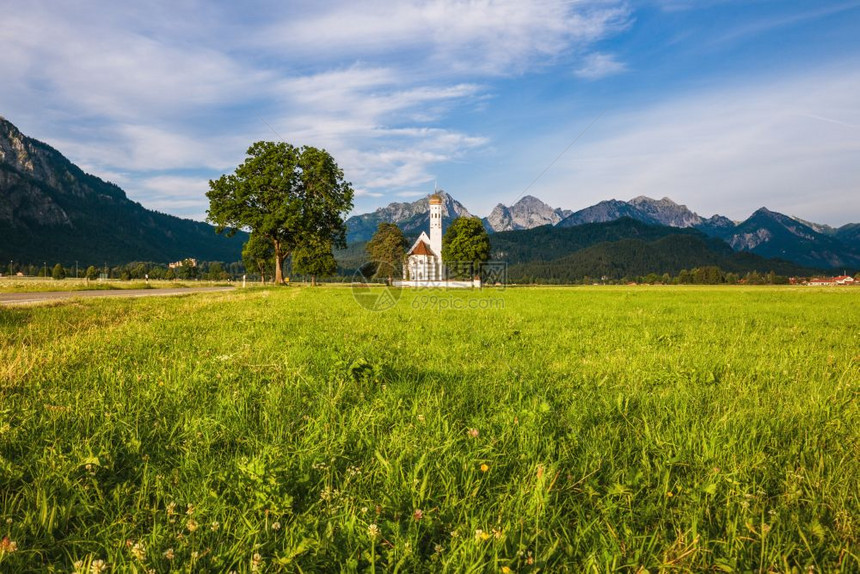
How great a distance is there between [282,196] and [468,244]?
156 feet

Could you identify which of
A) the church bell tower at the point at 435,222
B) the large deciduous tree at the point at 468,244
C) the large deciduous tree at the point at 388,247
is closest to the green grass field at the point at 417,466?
the large deciduous tree at the point at 468,244

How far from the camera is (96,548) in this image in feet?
6.88

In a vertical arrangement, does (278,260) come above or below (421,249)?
below

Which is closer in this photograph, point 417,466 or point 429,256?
point 417,466

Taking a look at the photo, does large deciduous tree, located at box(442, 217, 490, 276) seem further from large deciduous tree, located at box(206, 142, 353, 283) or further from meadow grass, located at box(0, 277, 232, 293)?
meadow grass, located at box(0, 277, 232, 293)

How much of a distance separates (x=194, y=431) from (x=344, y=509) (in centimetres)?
173

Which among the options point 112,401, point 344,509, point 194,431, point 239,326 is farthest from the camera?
point 239,326

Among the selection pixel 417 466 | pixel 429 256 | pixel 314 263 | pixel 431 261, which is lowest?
pixel 417 466

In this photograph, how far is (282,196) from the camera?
4553cm

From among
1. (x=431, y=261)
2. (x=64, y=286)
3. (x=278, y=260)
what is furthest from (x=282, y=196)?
(x=431, y=261)

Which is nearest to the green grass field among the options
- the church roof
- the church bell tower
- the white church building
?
the white church building

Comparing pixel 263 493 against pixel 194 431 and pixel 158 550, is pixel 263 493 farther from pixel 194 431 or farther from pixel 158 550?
pixel 194 431

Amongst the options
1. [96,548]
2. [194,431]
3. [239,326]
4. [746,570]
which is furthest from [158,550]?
[239,326]

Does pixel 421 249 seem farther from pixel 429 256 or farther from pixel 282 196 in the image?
pixel 282 196
